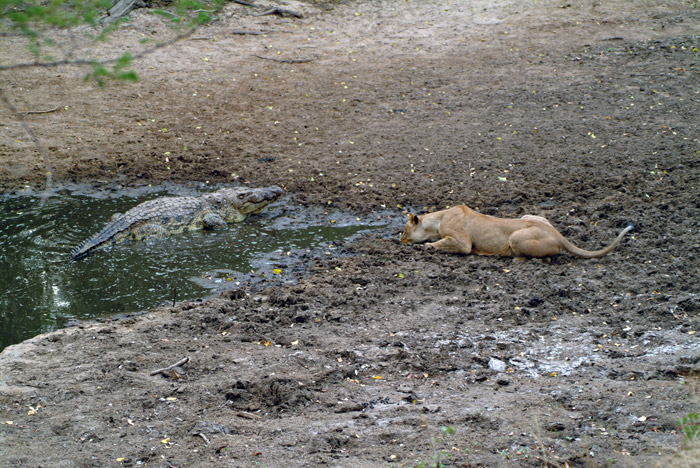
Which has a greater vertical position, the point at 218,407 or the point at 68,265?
the point at 218,407

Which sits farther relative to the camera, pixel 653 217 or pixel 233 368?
pixel 653 217

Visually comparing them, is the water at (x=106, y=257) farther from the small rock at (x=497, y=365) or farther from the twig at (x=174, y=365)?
the small rock at (x=497, y=365)

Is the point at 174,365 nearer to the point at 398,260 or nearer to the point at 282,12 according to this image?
the point at 398,260

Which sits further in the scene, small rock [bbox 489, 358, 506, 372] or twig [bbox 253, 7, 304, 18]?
twig [bbox 253, 7, 304, 18]

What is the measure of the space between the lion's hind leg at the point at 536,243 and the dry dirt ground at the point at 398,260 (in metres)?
0.19

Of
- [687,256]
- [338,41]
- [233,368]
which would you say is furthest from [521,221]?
[338,41]

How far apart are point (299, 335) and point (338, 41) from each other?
1100 centimetres

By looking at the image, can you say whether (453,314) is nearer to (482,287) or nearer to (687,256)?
(482,287)

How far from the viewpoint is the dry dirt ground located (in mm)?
4445

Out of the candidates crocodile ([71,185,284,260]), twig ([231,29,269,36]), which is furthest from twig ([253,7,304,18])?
crocodile ([71,185,284,260])

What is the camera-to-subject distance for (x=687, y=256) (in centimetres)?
715

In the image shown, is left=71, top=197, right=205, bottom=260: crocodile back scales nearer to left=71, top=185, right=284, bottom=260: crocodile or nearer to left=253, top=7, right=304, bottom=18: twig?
left=71, top=185, right=284, bottom=260: crocodile

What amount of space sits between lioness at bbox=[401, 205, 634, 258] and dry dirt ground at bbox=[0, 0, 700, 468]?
190mm

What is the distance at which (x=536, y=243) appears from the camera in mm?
7426
